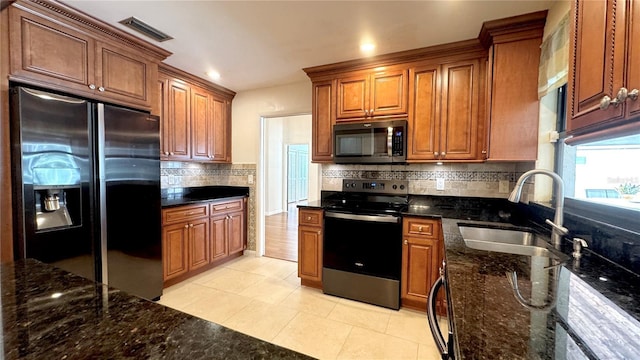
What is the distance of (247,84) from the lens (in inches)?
138

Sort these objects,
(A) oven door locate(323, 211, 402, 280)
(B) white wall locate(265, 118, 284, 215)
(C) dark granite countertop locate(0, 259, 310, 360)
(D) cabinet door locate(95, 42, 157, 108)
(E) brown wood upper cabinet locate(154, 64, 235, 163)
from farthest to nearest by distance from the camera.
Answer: (B) white wall locate(265, 118, 284, 215) → (E) brown wood upper cabinet locate(154, 64, 235, 163) → (A) oven door locate(323, 211, 402, 280) → (D) cabinet door locate(95, 42, 157, 108) → (C) dark granite countertop locate(0, 259, 310, 360)

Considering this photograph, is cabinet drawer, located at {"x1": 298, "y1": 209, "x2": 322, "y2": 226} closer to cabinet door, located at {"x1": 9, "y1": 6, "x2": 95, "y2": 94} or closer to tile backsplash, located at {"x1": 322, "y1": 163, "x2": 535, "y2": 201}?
tile backsplash, located at {"x1": 322, "y1": 163, "x2": 535, "y2": 201}

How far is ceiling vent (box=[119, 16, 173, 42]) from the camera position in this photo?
80.0 inches

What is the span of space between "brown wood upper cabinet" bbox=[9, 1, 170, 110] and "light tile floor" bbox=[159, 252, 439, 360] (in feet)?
6.28

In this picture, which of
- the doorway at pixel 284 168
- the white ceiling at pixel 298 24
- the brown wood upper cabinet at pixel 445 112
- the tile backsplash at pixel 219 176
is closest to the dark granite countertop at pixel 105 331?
the white ceiling at pixel 298 24

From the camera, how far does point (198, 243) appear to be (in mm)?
3033

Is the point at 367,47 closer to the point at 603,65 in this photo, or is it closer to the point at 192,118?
the point at 603,65

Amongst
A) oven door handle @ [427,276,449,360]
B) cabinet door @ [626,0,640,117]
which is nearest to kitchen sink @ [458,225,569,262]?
oven door handle @ [427,276,449,360]

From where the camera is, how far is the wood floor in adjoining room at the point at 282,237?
388 cm

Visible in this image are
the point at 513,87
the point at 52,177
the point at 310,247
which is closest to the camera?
the point at 52,177

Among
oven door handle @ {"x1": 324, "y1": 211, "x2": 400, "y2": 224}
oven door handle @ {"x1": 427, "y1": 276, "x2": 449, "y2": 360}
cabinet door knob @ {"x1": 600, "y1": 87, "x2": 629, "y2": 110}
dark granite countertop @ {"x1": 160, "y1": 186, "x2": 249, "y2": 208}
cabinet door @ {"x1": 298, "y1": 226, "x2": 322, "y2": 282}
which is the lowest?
cabinet door @ {"x1": 298, "y1": 226, "x2": 322, "y2": 282}

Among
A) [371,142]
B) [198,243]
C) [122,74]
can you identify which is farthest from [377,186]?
[122,74]

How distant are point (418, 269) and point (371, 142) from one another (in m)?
1.24

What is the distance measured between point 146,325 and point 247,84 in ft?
11.0
